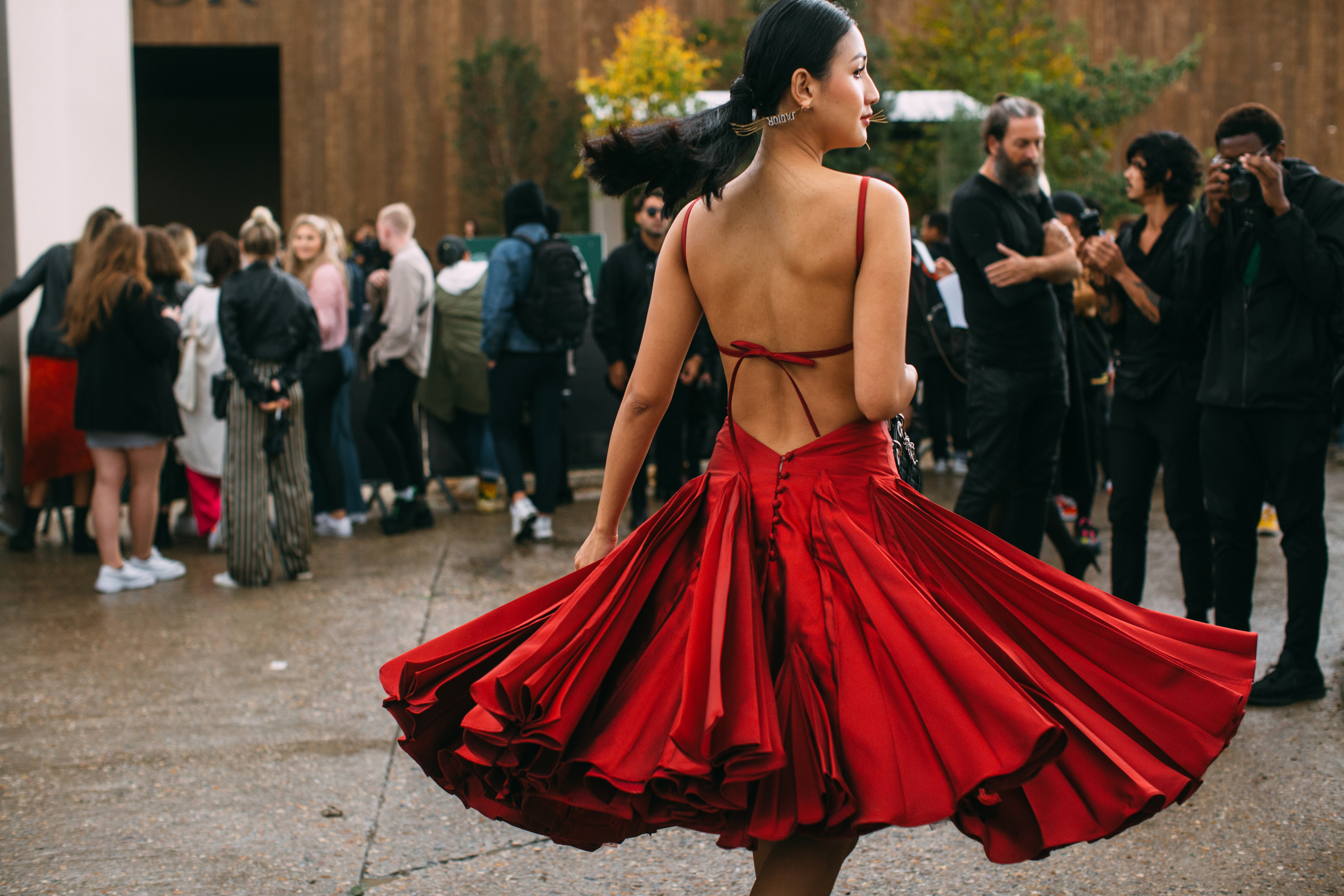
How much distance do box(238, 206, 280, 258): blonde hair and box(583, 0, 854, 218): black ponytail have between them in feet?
15.6

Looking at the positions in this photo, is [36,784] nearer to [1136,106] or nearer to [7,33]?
[7,33]

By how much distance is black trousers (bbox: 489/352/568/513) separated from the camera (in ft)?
25.2

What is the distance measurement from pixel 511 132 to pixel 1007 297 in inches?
671

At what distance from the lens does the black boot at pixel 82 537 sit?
296 inches

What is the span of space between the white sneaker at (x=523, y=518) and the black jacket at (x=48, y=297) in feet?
9.22

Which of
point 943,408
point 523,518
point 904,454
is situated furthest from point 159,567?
point 943,408

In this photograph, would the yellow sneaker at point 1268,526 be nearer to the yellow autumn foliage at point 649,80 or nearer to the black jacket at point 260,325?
the black jacket at point 260,325

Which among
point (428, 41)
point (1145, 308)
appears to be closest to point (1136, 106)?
point (428, 41)

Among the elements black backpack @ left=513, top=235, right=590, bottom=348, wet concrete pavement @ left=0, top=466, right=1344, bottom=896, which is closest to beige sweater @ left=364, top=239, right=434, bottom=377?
black backpack @ left=513, top=235, right=590, bottom=348

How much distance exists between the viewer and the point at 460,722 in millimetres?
2158

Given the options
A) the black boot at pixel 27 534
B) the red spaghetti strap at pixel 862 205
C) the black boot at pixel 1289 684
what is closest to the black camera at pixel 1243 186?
the black boot at pixel 1289 684

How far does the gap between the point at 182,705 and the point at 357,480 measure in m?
4.07

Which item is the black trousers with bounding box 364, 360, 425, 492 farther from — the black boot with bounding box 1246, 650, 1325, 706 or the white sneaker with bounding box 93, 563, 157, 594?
the black boot with bounding box 1246, 650, 1325, 706

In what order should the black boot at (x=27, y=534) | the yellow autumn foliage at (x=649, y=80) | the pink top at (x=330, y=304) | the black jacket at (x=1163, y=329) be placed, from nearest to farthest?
the black jacket at (x=1163, y=329)
the black boot at (x=27, y=534)
the pink top at (x=330, y=304)
the yellow autumn foliage at (x=649, y=80)
